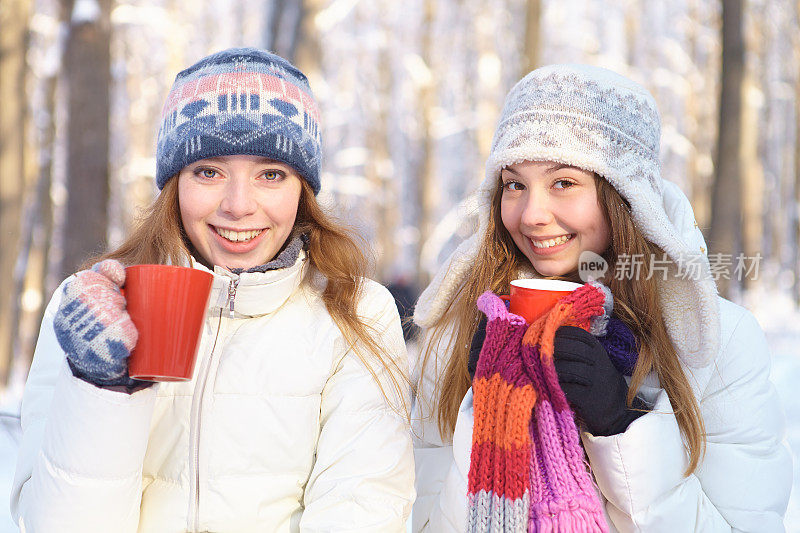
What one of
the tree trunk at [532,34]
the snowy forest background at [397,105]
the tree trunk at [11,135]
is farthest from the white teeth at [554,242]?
the tree trunk at [11,135]

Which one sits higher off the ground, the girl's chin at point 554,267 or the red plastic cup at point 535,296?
the girl's chin at point 554,267

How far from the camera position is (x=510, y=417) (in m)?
1.98

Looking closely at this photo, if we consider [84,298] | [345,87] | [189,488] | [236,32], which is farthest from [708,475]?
[345,87]

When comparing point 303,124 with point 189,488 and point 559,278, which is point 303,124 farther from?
point 189,488

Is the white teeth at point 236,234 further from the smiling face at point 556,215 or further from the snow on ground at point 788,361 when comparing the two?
the snow on ground at point 788,361

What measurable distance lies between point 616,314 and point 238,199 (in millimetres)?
1275

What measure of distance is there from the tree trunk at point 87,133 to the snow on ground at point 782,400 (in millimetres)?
1474

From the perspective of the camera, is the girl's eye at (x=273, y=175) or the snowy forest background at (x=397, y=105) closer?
the girl's eye at (x=273, y=175)

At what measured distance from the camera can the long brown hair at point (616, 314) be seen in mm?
2223

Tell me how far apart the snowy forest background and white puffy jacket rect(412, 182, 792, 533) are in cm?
A: 109

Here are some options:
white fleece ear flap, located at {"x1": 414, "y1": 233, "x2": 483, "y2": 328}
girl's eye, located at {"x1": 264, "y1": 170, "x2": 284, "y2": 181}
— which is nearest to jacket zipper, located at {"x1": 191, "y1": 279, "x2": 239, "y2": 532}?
girl's eye, located at {"x1": 264, "y1": 170, "x2": 284, "y2": 181}

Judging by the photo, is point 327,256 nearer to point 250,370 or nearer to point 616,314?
point 250,370

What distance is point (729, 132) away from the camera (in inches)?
339

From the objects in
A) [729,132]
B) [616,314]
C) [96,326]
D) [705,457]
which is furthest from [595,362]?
[729,132]
